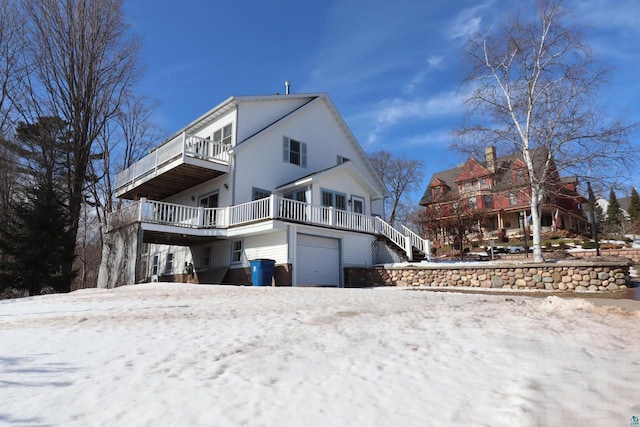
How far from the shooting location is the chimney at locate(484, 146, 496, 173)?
15.5m

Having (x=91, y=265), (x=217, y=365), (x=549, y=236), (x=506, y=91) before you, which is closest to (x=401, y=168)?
(x=549, y=236)

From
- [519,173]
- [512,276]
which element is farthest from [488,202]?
[512,276]

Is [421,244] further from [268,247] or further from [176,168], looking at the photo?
[176,168]

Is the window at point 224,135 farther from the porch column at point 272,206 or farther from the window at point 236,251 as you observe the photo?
the porch column at point 272,206

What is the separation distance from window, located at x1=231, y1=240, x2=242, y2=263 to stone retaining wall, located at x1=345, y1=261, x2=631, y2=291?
18.0 ft

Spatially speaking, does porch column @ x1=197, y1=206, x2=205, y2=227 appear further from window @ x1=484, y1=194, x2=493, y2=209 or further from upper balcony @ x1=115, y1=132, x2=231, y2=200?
window @ x1=484, y1=194, x2=493, y2=209

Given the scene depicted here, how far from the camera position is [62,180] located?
66.5 ft

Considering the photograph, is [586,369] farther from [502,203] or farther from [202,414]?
[502,203]

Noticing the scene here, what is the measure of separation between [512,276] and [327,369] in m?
11.2

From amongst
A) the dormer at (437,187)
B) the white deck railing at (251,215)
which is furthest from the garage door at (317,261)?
the dormer at (437,187)

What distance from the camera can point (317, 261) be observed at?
1683 centimetres

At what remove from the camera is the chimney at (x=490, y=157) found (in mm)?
15503

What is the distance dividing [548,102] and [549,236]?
18185mm

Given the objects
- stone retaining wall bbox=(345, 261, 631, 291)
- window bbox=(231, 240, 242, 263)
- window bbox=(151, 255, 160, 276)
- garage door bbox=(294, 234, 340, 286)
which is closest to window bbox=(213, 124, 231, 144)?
window bbox=(231, 240, 242, 263)
